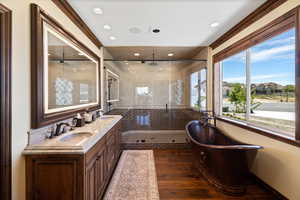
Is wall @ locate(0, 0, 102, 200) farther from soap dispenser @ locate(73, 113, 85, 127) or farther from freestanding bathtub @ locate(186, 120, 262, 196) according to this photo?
freestanding bathtub @ locate(186, 120, 262, 196)

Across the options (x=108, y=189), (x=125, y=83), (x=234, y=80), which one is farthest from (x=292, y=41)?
(x=125, y=83)

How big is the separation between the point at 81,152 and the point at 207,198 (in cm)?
181

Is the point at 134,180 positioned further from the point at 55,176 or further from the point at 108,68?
the point at 108,68

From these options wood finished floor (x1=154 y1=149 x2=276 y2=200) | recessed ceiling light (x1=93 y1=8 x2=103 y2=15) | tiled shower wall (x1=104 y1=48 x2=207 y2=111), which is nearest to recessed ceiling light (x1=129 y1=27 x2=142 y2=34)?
recessed ceiling light (x1=93 y1=8 x2=103 y2=15)

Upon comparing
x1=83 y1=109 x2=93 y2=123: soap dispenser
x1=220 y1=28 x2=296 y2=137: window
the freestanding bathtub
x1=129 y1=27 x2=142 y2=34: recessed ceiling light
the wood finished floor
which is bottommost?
the wood finished floor

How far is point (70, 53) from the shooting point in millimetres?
2129

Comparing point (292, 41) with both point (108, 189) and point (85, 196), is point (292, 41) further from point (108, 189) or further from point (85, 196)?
point (108, 189)

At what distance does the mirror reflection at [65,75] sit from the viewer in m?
1.67

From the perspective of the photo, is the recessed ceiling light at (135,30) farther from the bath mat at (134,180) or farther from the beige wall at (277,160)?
the bath mat at (134,180)

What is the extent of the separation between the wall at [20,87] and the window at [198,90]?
372 centimetres

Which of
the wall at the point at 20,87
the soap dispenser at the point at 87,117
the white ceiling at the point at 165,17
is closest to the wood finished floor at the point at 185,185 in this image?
the soap dispenser at the point at 87,117

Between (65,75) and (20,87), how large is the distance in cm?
74

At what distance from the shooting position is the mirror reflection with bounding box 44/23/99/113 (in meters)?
1.67

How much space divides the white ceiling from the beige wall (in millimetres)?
266
